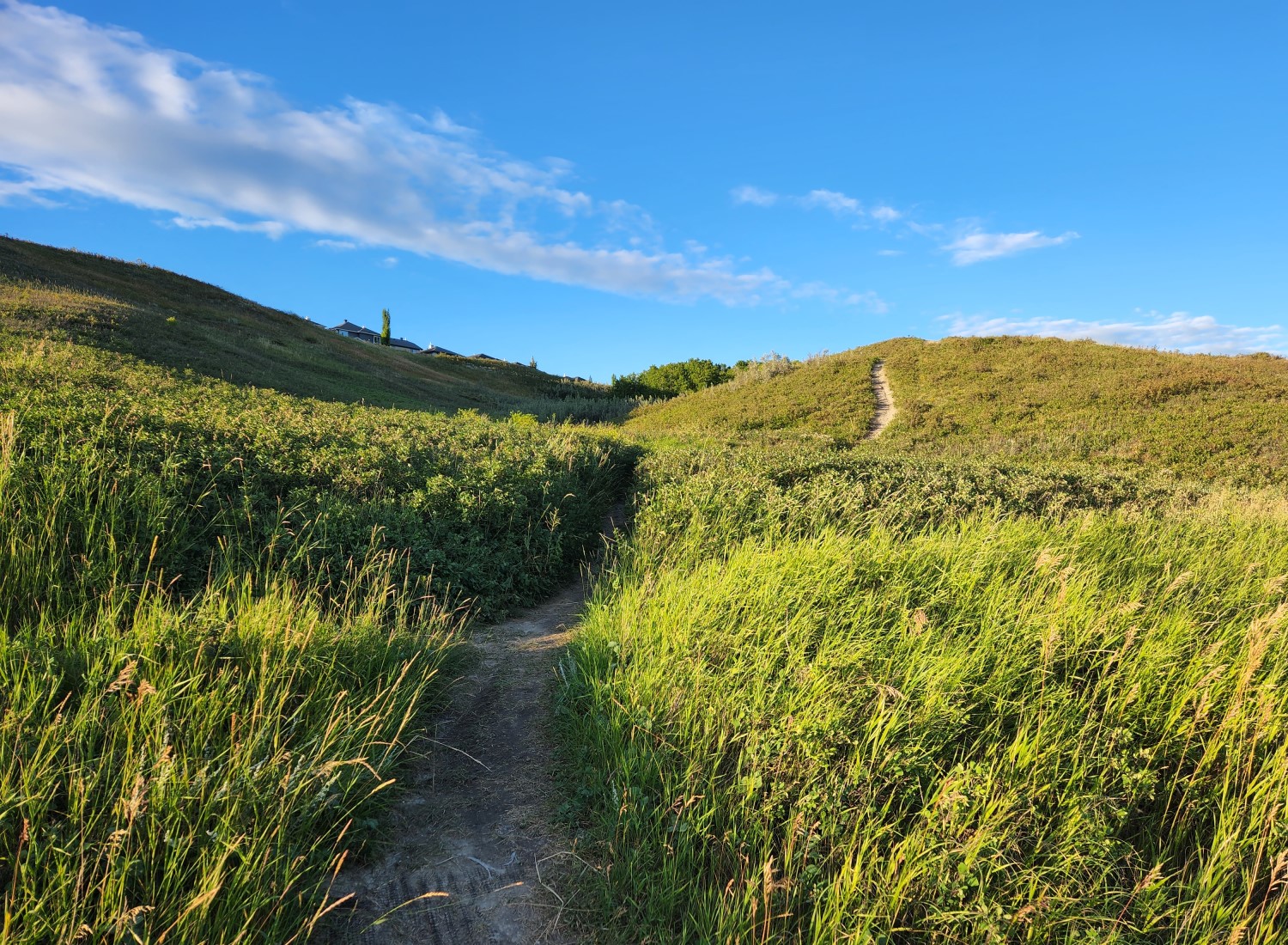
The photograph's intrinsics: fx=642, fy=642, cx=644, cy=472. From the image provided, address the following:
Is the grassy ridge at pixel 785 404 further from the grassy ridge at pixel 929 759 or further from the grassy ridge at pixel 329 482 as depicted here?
the grassy ridge at pixel 929 759

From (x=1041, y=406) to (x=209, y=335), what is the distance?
3316 centimetres

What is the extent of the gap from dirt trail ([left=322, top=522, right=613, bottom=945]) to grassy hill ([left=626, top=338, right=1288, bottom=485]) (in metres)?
13.8

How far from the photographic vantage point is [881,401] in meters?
27.7

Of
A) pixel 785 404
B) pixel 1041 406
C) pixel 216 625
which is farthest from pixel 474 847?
pixel 1041 406

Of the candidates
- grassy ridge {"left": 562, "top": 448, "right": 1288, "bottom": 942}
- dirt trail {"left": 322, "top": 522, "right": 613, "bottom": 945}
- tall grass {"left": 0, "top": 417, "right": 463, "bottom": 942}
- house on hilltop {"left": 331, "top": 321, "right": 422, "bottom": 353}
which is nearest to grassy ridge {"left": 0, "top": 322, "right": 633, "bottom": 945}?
tall grass {"left": 0, "top": 417, "right": 463, "bottom": 942}

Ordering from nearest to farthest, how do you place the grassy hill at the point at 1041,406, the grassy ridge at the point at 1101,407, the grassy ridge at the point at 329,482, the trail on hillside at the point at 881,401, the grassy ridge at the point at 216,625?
the grassy ridge at the point at 216,625
the grassy ridge at the point at 329,482
the grassy ridge at the point at 1101,407
the grassy hill at the point at 1041,406
the trail on hillside at the point at 881,401

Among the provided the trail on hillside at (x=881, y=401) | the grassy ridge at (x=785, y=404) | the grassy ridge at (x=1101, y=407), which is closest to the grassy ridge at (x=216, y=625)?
the grassy ridge at (x=785, y=404)

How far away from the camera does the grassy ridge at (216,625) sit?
2.53 meters

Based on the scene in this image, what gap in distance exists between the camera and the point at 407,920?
2.95m

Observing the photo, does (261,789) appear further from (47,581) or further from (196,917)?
(47,581)

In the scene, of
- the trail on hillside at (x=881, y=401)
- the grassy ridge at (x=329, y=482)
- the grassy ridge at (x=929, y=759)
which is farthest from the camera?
the trail on hillside at (x=881, y=401)

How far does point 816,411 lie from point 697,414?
203 inches

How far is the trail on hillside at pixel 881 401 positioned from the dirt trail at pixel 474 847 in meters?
20.9

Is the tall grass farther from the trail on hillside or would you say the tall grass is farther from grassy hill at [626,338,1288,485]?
the trail on hillside
